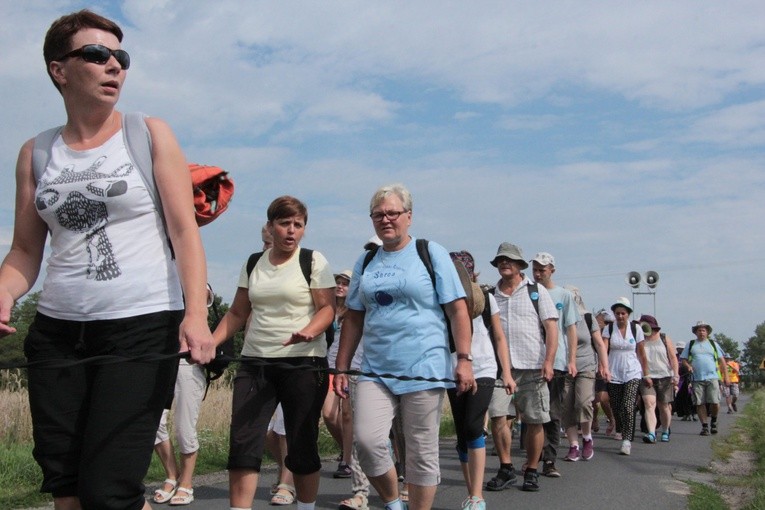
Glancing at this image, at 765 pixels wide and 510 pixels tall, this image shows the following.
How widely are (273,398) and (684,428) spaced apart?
46.1ft

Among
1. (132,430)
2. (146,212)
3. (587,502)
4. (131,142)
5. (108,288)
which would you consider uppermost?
(131,142)

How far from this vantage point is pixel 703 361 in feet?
56.5

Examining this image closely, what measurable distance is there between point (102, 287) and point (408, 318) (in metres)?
2.60

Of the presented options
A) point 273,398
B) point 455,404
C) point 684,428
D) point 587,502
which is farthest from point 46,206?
point 684,428

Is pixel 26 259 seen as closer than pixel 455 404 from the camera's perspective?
Yes

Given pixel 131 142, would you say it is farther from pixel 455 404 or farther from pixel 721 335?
pixel 721 335

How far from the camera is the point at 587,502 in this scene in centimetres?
780

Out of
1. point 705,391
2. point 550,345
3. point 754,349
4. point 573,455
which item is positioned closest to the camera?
point 550,345

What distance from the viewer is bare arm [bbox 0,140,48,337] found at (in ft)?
10.9

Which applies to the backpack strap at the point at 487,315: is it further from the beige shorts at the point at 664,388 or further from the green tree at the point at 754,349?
the green tree at the point at 754,349

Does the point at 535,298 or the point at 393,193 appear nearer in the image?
the point at 393,193

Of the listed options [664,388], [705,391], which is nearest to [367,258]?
[664,388]

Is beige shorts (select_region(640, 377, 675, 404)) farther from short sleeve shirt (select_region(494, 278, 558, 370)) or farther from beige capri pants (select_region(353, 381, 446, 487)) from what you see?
beige capri pants (select_region(353, 381, 446, 487))

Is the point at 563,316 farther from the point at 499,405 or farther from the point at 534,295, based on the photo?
the point at 499,405
